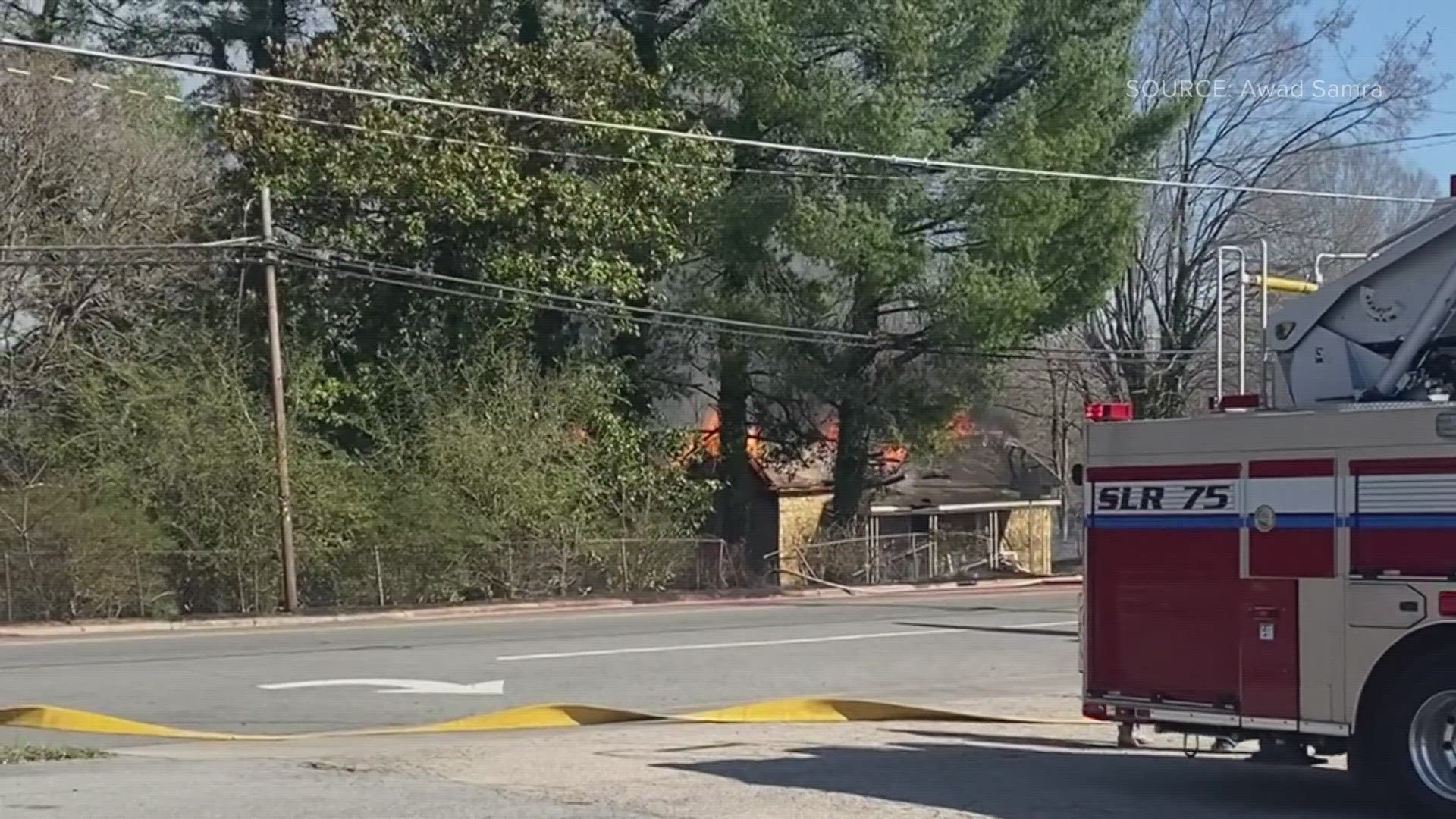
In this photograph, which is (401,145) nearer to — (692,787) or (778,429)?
(778,429)

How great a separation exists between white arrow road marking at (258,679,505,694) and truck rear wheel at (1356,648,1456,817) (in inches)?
397

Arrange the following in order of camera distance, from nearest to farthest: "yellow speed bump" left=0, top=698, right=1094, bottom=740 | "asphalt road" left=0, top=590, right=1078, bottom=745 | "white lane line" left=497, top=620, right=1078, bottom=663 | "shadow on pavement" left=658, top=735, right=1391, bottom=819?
"shadow on pavement" left=658, top=735, right=1391, bottom=819 → "yellow speed bump" left=0, top=698, right=1094, bottom=740 → "asphalt road" left=0, top=590, right=1078, bottom=745 → "white lane line" left=497, top=620, right=1078, bottom=663

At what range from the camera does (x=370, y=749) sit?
1301 centimetres

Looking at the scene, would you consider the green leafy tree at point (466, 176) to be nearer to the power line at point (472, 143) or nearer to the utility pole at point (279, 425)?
the power line at point (472, 143)

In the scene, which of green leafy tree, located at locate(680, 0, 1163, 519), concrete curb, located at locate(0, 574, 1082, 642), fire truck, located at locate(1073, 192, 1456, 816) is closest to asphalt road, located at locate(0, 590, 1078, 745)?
concrete curb, located at locate(0, 574, 1082, 642)

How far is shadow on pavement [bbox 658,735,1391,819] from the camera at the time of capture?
10070 mm

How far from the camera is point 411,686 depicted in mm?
18297

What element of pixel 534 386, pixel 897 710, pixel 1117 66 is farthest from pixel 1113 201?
pixel 897 710

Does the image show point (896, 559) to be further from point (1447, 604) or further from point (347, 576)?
point (1447, 604)

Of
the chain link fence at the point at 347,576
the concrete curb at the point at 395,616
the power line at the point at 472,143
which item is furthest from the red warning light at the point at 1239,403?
the power line at the point at 472,143

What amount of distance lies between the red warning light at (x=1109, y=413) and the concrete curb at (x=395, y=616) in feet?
61.5

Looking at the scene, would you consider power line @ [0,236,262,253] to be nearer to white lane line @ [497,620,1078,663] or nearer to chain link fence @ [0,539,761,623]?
chain link fence @ [0,539,761,623]

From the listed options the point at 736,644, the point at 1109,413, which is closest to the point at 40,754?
the point at 1109,413

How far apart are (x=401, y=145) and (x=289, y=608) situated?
30.4 feet
